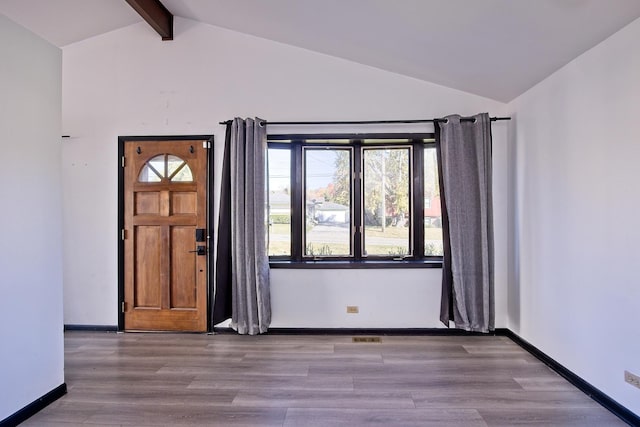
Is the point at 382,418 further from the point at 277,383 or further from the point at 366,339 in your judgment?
the point at 366,339

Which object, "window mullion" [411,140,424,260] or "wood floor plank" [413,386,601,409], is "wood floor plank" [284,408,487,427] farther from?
"window mullion" [411,140,424,260]

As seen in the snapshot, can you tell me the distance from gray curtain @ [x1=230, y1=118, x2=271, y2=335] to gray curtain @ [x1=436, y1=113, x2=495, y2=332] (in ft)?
6.47

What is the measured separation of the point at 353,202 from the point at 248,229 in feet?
4.09

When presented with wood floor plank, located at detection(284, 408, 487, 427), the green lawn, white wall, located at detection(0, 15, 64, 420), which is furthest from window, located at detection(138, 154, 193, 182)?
wood floor plank, located at detection(284, 408, 487, 427)

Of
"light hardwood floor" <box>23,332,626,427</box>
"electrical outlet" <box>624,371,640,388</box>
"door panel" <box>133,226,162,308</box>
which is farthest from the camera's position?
"door panel" <box>133,226,162,308</box>

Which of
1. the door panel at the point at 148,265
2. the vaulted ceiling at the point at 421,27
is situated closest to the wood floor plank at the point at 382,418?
the door panel at the point at 148,265

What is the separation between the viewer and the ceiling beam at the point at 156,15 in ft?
10.5

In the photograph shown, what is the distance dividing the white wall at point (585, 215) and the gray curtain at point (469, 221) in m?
0.32

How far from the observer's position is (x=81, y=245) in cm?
382

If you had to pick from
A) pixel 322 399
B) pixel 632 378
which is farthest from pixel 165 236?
pixel 632 378

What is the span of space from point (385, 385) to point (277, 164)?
8.33 ft

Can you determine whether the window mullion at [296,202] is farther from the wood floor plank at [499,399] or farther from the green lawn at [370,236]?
the wood floor plank at [499,399]

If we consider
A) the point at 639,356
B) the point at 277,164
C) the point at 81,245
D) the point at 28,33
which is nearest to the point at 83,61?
the point at 28,33

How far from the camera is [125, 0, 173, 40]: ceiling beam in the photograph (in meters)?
3.19
